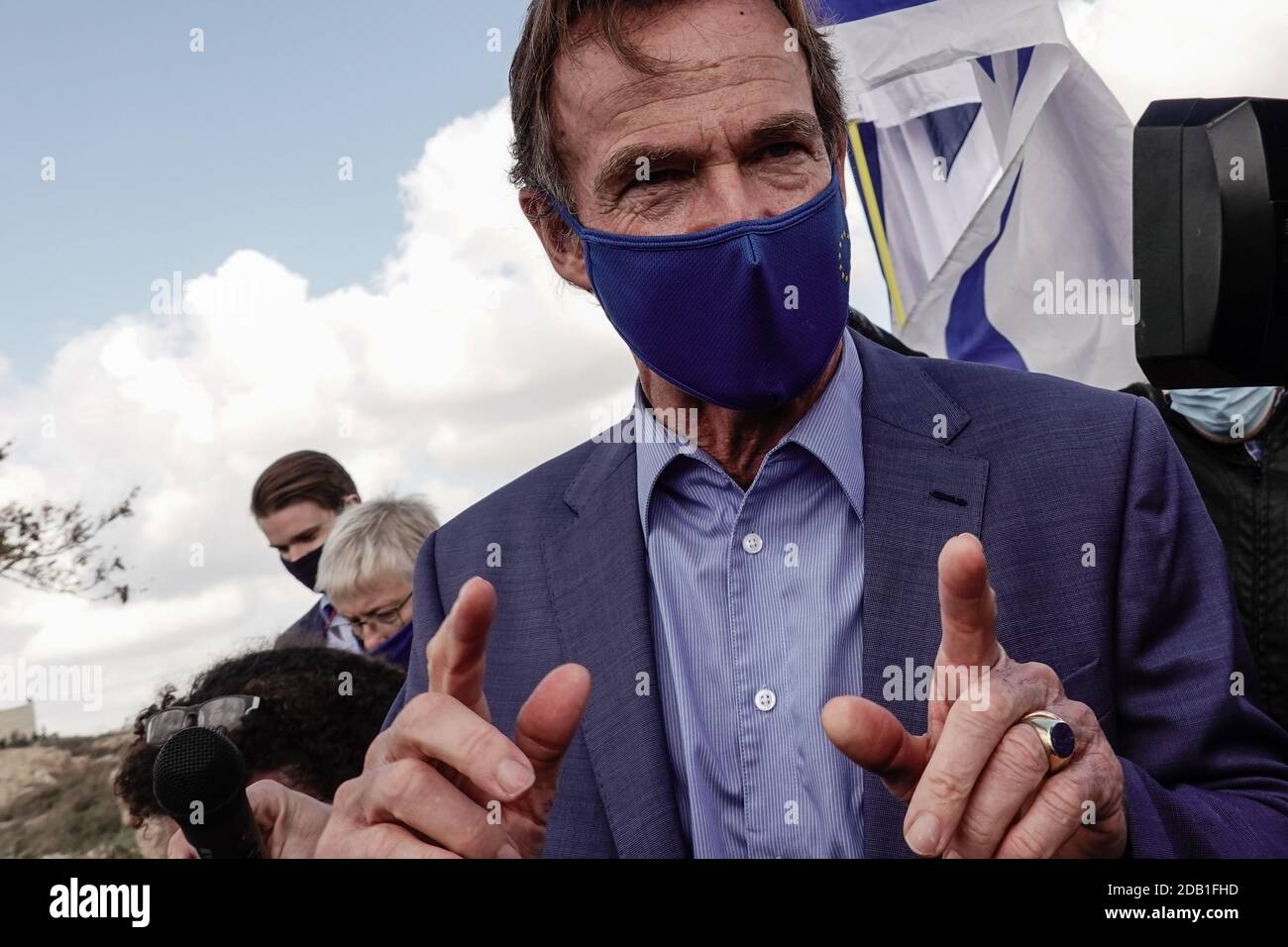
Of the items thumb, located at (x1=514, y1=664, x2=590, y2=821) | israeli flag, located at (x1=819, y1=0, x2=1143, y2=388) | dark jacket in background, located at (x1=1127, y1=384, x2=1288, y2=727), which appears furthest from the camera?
israeli flag, located at (x1=819, y1=0, x2=1143, y2=388)

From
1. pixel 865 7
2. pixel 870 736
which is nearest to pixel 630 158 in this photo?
pixel 870 736

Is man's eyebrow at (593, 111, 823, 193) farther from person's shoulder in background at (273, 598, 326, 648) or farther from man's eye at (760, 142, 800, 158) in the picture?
person's shoulder in background at (273, 598, 326, 648)

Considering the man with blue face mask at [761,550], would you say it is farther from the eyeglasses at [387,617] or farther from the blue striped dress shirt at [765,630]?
the eyeglasses at [387,617]

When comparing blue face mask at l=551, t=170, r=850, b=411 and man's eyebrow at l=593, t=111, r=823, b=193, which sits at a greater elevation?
man's eyebrow at l=593, t=111, r=823, b=193

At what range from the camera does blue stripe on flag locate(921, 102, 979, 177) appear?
6.52m

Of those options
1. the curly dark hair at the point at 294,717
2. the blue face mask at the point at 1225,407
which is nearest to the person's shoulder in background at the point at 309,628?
the curly dark hair at the point at 294,717

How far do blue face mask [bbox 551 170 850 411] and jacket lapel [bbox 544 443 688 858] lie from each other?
0.25m

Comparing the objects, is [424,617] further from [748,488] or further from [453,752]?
[453,752]

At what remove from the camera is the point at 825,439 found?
2.03m

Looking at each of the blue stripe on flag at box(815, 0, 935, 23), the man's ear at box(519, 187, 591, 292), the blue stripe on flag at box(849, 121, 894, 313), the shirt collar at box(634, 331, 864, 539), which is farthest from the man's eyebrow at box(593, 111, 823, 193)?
the blue stripe on flag at box(849, 121, 894, 313)

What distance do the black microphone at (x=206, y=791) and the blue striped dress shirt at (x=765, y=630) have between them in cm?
66

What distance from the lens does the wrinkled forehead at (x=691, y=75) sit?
2055 millimetres

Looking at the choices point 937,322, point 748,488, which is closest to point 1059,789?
point 748,488

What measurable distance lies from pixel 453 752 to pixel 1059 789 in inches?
25.2
